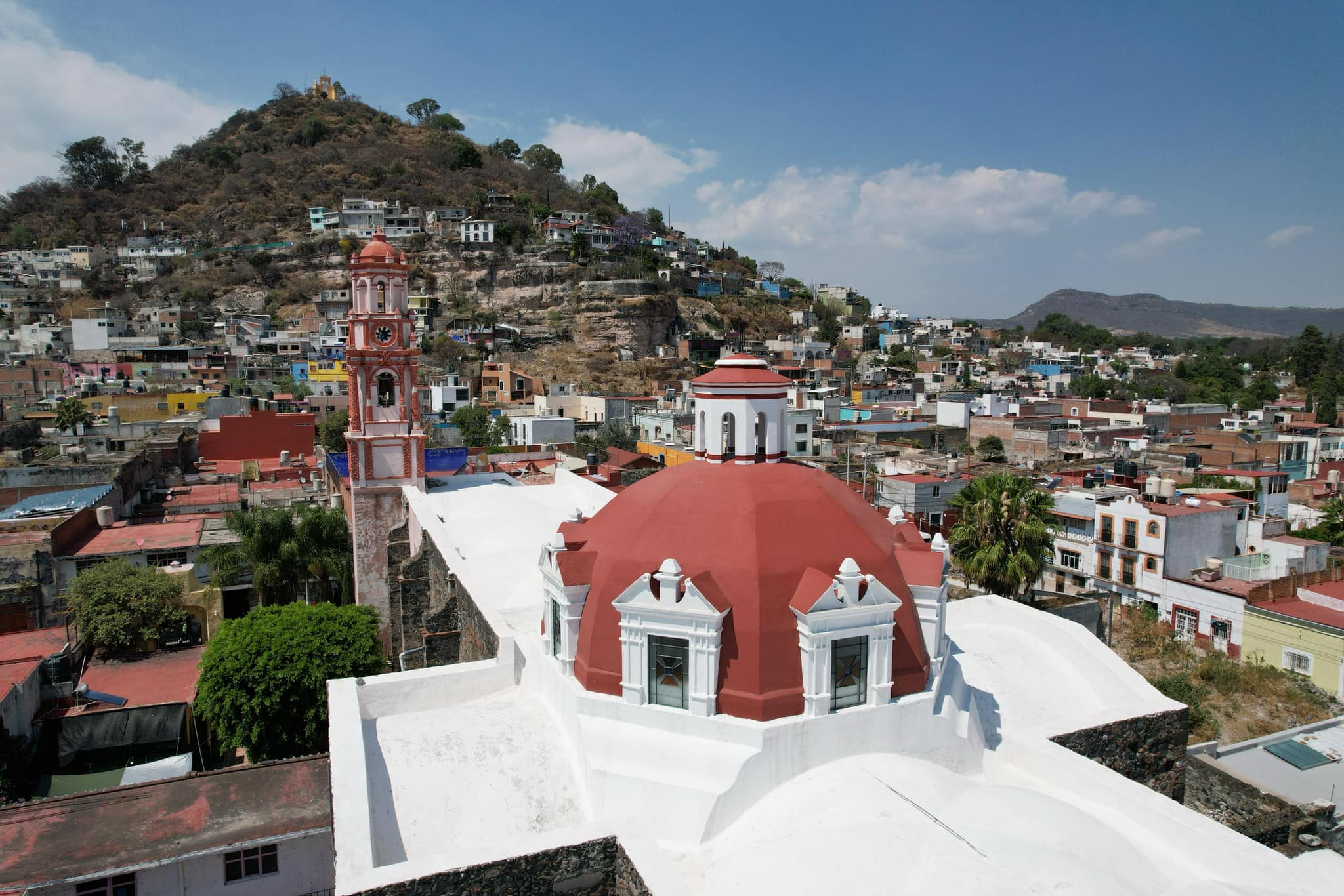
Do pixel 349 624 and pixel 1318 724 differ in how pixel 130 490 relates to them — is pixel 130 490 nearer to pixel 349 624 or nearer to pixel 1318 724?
pixel 349 624

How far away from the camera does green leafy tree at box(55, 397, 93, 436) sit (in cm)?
4159

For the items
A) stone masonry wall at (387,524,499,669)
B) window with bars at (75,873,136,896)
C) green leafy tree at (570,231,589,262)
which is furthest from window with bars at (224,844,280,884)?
green leafy tree at (570,231,589,262)

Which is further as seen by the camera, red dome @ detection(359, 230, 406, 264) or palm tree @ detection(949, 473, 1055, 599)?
red dome @ detection(359, 230, 406, 264)

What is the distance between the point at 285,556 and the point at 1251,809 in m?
21.3

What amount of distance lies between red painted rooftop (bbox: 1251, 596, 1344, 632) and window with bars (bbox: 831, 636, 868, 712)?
53.9ft

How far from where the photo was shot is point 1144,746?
10.7m

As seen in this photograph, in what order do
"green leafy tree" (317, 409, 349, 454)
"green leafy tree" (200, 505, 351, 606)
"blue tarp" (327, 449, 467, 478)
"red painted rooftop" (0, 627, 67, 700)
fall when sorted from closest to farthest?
1. "red painted rooftop" (0, 627, 67, 700)
2. "green leafy tree" (200, 505, 351, 606)
3. "blue tarp" (327, 449, 467, 478)
4. "green leafy tree" (317, 409, 349, 454)

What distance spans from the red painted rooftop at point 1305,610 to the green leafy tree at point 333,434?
136 feet

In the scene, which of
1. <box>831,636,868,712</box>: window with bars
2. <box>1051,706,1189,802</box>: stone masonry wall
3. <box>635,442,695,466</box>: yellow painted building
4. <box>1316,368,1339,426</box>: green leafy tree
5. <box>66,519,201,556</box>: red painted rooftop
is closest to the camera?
<box>831,636,868,712</box>: window with bars

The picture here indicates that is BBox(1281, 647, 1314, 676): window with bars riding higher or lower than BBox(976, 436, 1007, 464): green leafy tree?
lower

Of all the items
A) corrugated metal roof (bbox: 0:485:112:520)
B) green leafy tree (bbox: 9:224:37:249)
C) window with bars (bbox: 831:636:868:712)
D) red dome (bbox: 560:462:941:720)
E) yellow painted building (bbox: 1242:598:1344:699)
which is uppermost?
green leafy tree (bbox: 9:224:37:249)

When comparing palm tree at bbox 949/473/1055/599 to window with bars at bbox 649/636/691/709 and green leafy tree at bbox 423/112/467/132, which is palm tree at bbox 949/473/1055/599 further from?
green leafy tree at bbox 423/112/467/132

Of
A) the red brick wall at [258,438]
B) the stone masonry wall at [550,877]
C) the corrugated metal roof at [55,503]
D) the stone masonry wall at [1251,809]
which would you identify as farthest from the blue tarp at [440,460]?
the stone masonry wall at [1251,809]

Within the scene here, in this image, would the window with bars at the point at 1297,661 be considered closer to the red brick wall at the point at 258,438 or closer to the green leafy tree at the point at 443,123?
the red brick wall at the point at 258,438
